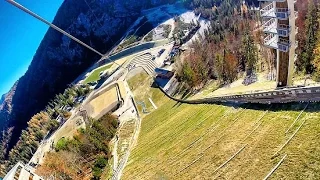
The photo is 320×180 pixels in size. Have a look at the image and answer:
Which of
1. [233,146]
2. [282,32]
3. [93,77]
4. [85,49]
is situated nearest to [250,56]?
[282,32]

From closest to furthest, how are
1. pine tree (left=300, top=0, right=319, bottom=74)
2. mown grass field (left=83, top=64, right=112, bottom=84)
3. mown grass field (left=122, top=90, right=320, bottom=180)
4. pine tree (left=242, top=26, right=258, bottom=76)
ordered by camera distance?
mown grass field (left=122, top=90, right=320, bottom=180) < pine tree (left=300, top=0, right=319, bottom=74) < pine tree (left=242, top=26, right=258, bottom=76) < mown grass field (left=83, top=64, right=112, bottom=84)

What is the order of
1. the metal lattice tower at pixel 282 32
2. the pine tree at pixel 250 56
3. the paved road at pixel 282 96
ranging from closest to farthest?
1. the paved road at pixel 282 96
2. the metal lattice tower at pixel 282 32
3. the pine tree at pixel 250 56

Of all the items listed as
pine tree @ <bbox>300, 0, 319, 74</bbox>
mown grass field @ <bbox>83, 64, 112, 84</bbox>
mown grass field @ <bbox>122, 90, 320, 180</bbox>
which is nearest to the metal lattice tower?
mown grass field @ <bbox>122, 90, 320, 180</bbox>

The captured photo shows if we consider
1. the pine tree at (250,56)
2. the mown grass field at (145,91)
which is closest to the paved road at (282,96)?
the pine tree at (250,56)

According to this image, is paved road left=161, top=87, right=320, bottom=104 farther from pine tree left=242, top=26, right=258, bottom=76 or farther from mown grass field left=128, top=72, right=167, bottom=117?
mown grass field left=128, top=72, right=167, bottom=117

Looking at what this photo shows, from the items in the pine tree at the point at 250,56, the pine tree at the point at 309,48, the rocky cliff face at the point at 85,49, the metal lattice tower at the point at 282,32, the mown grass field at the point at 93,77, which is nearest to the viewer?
the metal lattice tower at the point at 282,32

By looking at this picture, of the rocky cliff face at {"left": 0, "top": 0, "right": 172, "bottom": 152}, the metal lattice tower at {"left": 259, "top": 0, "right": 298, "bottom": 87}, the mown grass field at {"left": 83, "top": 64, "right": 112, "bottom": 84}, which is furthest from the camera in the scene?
the rocky cliff face at {"left": 0, "top": 0, "right": 172, "bottom": 152}

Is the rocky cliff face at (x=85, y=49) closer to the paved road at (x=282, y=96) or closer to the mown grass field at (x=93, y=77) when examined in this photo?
the mown grass field at (x=93, y=77)
